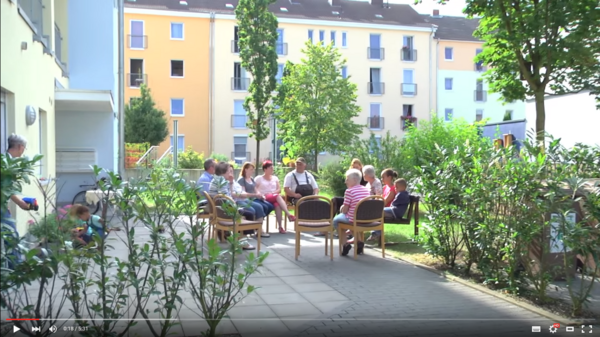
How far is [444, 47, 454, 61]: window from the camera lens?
45906 mm

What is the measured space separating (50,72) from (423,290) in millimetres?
9427

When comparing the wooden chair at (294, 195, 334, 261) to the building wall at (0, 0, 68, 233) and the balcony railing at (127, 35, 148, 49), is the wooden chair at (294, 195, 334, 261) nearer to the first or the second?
the building wall at (0, 0, 68, 233)

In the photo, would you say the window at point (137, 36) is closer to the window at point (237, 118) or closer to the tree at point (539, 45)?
the window at point (237, 118)

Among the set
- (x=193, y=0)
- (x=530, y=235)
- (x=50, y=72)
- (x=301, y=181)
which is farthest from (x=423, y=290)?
(x=193, y=0)

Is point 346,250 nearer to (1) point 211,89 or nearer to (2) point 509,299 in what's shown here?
(2) point 509,299

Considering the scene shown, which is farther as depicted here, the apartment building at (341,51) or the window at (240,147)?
the window at (240,147)

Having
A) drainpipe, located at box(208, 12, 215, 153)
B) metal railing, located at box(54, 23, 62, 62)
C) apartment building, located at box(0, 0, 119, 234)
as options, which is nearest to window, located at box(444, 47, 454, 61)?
drainpipe, located at box(208, 12, 215, 153)

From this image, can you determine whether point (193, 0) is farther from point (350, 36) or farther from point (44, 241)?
point (44, 241)

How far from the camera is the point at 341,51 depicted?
41.3 m

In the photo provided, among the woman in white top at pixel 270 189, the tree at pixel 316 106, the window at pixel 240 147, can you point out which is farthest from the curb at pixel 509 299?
the window at pixel 240 147

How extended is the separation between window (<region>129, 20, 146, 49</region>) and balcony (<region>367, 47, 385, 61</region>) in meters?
16.2

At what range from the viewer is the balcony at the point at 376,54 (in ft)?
140

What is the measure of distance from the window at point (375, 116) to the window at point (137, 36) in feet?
56.0

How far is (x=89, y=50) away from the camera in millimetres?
16672
